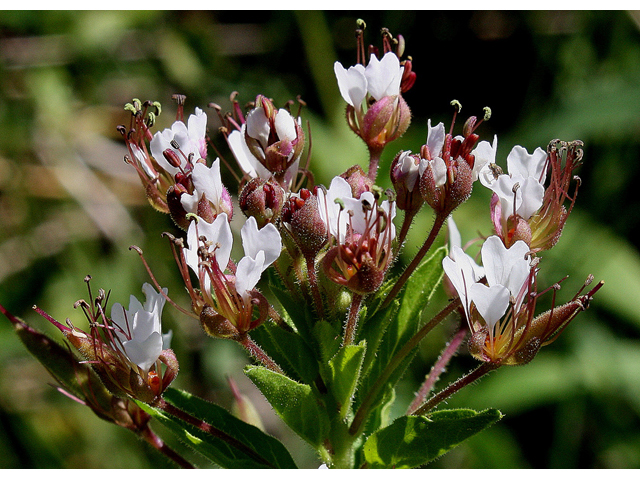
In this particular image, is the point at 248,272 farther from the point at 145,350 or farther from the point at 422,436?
the point at 422,436

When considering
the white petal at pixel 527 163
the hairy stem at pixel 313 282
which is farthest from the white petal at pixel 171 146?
the white petal at pixel 527 163

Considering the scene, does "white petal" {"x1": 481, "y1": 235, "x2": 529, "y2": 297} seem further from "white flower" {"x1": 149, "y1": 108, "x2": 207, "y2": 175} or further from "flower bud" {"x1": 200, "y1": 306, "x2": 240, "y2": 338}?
"white flower" {"x1": 149, "y1": 108, "x2": 207, "y2": 175}

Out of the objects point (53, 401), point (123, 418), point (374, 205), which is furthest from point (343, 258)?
point (53, 401)

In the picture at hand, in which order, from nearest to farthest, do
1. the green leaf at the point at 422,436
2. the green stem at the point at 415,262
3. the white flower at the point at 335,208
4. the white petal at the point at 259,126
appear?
the green leaf at the point at 422,436, the white flower at the point at 335,208, the green stem at the point at 415,262, the white petal at the point at 259,126

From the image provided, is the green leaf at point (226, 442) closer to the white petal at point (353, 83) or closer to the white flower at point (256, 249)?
the white flower at point (256, 249)

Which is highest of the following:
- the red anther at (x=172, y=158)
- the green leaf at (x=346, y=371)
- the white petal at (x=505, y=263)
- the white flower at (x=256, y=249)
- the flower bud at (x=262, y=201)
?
the red anther at (x=172, y=158)

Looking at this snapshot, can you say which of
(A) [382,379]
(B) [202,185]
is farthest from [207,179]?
(A) [382,379]
